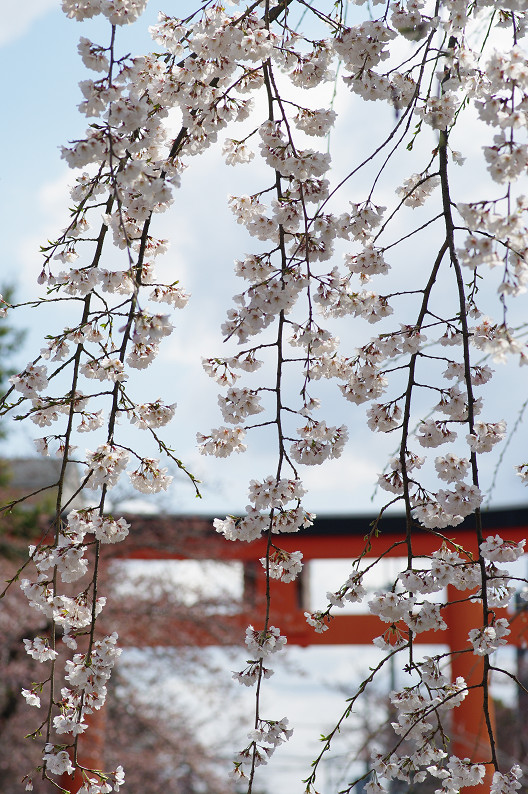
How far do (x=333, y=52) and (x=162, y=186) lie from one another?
1.76ft

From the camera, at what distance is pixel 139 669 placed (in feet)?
25.0

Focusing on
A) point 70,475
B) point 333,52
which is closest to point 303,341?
point 333,52

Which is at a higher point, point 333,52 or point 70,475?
point 70,475

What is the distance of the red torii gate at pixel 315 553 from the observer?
24.1ft

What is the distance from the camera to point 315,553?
830 cm

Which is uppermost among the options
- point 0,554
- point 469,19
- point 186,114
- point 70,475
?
point 70,475

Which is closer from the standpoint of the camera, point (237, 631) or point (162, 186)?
point (162, 186)

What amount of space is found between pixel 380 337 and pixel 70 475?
27.6ft

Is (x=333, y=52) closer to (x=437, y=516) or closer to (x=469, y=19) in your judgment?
(x=469, y=19)

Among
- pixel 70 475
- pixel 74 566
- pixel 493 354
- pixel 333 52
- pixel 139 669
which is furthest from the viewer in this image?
pixel 70 475

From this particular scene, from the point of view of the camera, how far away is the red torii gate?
7.36m

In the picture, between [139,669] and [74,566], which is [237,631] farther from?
[74,566]

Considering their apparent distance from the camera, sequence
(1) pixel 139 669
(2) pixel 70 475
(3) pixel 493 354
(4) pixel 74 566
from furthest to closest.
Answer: (2) pixel 70 475
(1) pixel 139 669
(4) pixel 74 566
(3) pixel 493 354

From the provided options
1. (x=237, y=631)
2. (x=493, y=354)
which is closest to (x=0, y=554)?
(x=237, y=631)
